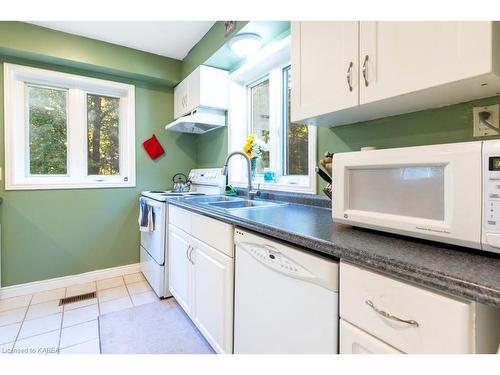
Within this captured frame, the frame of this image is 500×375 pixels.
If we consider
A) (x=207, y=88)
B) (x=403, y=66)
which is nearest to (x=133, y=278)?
(x=207, y=88)

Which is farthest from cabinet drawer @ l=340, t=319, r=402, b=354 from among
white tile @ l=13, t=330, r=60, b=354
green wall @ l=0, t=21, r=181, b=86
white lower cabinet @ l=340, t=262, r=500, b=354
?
green wall @ l=0, t=21, r=181, b=86

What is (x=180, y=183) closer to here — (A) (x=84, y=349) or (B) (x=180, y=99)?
(B) (x=180, y=99)

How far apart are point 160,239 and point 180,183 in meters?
0.97

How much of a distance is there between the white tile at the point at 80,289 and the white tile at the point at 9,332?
52cm

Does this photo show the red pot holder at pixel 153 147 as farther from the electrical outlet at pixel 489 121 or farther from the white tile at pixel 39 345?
the electrical outlet at pixel 489 121

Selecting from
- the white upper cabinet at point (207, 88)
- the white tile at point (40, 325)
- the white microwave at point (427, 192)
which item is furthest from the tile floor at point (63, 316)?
the white upper cabinet at point (207, 88)

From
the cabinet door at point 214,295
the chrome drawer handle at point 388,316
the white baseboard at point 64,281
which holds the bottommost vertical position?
the white baseboard at point 64,281

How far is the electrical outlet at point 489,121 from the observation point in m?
0.98

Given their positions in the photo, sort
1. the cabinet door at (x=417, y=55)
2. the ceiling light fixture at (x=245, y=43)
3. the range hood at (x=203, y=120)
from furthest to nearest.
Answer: the range hood at (x=203, y=120)
the ceiling light fixture at (x=245, y=43)
the cabinet door at (x=417, y=55)

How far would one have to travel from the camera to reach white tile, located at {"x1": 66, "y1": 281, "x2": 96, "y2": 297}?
2.44 meters

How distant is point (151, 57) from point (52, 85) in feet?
3.30

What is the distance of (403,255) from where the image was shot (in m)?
0.71

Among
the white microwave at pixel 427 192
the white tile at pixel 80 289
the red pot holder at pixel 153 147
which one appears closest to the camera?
the white microwave at pixel 427 192
